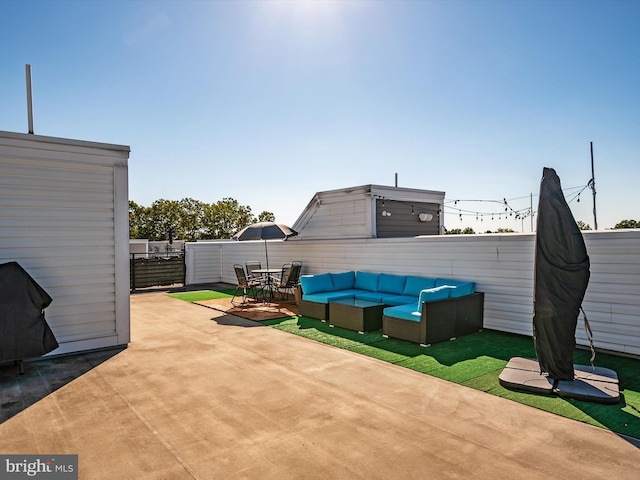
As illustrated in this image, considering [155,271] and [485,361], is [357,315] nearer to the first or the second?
[485,361]

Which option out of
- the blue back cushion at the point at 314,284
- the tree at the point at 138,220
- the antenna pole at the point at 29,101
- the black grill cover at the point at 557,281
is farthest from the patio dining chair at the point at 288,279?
the tree at the point at 138,220

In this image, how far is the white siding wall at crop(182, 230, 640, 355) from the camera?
501cm

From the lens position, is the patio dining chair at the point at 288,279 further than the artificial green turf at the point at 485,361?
Yes

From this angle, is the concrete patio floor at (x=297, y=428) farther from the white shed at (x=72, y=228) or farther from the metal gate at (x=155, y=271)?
the metal gate at (x=155, y=271)

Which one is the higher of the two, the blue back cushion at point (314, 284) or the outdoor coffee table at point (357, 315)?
the blue back cushion at point (314, 284)

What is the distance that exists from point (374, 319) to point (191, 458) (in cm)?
417

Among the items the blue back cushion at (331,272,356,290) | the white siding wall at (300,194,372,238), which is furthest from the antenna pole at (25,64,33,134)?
the white siding wall at (300,194,372,238)

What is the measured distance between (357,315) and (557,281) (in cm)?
316

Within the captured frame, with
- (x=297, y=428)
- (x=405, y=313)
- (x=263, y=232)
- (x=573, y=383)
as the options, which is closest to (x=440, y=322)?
(x=405, y=313)

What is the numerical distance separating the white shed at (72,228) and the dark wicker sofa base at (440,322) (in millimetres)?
4080

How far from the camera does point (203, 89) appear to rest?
892 centimetres

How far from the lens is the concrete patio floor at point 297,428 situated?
2494 millimetres

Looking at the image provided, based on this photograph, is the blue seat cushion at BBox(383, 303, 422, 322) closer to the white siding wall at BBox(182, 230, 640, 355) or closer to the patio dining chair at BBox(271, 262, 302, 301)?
the white siding wall at BBox(182, 230, 640, 355)

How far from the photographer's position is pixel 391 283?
7.62 metres
